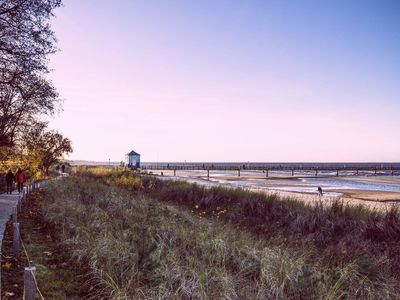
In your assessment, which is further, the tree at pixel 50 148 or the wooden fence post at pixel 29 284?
the tree at pixel 50 148

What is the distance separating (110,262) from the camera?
7961 millimetres

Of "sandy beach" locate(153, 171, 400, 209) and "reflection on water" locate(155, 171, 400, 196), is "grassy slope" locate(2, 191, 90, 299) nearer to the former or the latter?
"sandy beach" locate(153, 171, 400, 209)

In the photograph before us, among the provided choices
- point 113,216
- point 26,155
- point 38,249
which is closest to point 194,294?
point 38,249

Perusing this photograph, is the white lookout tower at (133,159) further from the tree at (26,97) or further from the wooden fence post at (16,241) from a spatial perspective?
the wooden fence post at (16,241)

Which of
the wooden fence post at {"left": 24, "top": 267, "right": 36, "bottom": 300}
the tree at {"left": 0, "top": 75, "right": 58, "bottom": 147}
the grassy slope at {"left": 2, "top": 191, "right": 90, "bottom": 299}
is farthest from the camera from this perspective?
the tree at {"left": 0, "top": 75, "right": 58, "bottom": 147}

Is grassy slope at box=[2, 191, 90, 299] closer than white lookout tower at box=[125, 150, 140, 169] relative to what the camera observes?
Yes

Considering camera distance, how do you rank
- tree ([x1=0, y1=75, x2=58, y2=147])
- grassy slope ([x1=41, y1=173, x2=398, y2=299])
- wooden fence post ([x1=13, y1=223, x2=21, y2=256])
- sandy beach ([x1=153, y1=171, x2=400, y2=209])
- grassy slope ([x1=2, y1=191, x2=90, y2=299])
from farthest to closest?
1. sandy beach ([x1=153, y1=171, x2=400, y2=209])
2. tree ([x1=0, y1=75, x2=58, y2=147])
3. wooden fence post ([x1=13, y1=223, x2=21, y2=256])
4. grassy slope ([x1=2, y1=191, x2=90, y2=299])
5. grassy slope ([x1=41, y1=173, x2=398, y2=299])

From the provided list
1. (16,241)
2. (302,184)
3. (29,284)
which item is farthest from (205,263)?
(302,184)

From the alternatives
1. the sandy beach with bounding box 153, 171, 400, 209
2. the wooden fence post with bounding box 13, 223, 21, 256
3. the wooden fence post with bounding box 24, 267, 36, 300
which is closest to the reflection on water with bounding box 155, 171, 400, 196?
the sandy beach with bounding box 153, 171, 400, 209

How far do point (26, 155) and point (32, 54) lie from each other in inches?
979

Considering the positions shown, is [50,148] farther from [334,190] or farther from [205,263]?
[205,263]

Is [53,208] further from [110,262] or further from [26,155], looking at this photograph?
[26,155]

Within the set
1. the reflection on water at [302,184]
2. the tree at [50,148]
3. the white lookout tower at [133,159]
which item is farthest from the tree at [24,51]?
the white lookout tower at [133,159]

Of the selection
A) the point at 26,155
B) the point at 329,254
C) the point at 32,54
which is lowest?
the point at 329,254
